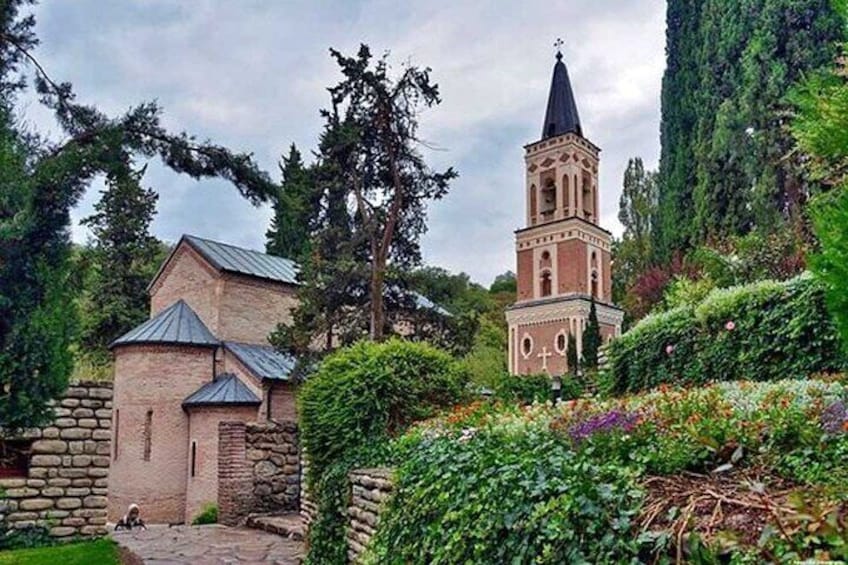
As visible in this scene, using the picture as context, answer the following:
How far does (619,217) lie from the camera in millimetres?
38375

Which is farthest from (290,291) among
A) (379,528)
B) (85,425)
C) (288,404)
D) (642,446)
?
(642,446)

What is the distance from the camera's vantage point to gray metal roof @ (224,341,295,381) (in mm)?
16188

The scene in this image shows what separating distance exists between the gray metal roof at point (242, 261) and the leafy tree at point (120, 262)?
6.59 m

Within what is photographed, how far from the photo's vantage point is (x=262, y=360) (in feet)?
56.3

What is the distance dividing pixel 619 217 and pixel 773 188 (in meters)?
21.0

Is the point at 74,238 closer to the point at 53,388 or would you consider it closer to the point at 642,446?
the point at 53,388

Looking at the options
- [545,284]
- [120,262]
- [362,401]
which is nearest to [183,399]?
[362,401]

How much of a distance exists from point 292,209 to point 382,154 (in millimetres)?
7447

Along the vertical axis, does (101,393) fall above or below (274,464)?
above

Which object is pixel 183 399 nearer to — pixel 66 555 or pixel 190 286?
pixel 190 286

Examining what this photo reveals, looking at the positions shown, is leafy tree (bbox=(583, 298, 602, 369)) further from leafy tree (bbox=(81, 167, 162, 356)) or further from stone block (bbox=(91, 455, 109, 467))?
leafy tree (bbox=(81, 167, 162, 356))

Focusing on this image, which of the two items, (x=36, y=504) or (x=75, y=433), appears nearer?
(x=36, y=504)

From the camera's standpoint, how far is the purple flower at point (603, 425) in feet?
13.6

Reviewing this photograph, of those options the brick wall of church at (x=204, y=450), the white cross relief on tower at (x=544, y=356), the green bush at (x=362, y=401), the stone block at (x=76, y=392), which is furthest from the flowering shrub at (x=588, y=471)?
the white cross relief on tower at (x=544, y=356)
